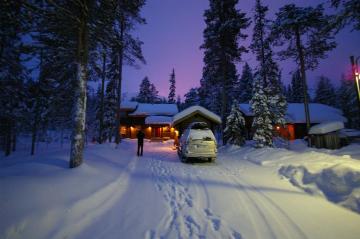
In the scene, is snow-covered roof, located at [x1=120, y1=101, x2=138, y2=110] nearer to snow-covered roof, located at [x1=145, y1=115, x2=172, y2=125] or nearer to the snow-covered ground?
snow-covered roof, located at [x1=145, y1=115, x2=172, y2=125]

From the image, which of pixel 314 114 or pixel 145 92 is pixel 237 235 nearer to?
pixel 314 114

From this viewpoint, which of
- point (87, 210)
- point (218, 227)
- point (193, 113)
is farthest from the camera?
point (193, 113)

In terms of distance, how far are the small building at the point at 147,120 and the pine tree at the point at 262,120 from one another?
21917 millimetres

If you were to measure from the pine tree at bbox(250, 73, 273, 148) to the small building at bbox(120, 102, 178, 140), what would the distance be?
21917 mm

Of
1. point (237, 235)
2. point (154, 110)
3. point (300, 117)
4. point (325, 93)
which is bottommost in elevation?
point (237, 235)

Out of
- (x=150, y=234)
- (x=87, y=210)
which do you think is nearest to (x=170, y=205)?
(x=150, y=234)

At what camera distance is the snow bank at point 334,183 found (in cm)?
531

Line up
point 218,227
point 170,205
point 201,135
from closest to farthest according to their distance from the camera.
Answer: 1. point 218,227
2. point 170,205
3. point 201,135

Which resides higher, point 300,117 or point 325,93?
point 325,93

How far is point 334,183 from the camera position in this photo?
6.19 meters

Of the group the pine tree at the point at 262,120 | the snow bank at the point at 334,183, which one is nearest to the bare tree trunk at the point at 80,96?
the snow bank at the point at 334,183

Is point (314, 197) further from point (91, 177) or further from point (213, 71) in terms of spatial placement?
point (213, 71)

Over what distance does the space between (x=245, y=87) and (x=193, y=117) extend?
3164cm

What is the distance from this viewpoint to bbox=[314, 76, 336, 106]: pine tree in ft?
173
